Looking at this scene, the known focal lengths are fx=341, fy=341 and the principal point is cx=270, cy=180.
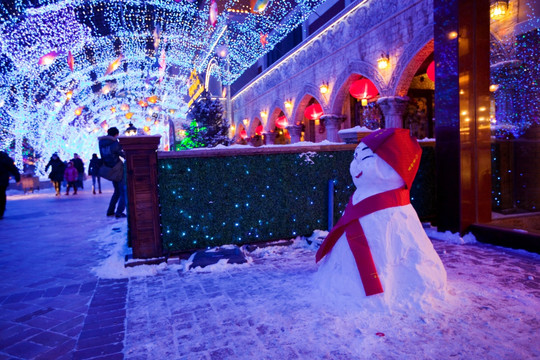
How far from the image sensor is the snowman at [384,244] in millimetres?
2918

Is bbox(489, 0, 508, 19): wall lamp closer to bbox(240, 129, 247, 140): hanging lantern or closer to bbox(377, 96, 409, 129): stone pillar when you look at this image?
bbox(377, 96, 409, 129): stone pillar

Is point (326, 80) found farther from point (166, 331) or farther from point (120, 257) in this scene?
point (166, 331)

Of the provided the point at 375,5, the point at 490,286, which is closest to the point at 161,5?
the point at 375,5

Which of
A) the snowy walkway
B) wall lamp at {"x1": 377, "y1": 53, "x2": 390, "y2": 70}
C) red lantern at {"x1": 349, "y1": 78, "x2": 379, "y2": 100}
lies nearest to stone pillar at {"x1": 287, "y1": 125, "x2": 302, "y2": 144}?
red lantern at {"x1": 349, "y1": 78, "x2": 379, "y2": 100}

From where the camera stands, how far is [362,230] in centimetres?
306

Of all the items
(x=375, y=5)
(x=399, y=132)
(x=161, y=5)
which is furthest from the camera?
(x=161, y=5)

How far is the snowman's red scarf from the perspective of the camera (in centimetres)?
289

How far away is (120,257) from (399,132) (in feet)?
12.9

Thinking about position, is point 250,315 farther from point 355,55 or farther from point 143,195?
point 355,55

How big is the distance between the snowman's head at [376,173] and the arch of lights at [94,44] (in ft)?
23.4

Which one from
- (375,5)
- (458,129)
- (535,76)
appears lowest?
(458,129)

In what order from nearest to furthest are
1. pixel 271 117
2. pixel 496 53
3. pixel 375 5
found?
pixel 496 53
pixel 375 5
pixel 271 117

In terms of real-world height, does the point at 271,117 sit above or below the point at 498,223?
above

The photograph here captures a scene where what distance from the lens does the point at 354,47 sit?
1235 centimetres
